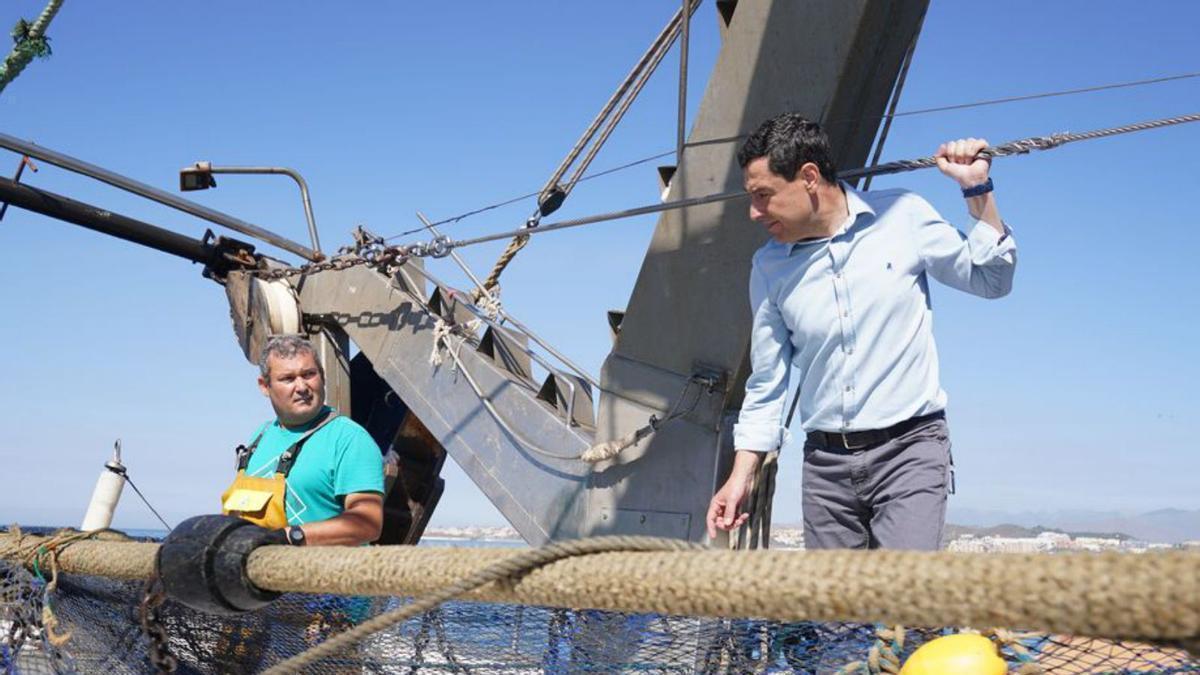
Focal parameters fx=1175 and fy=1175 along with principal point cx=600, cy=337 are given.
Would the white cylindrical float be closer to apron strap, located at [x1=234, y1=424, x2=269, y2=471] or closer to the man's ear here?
apron strap, located at [x1=234, y1=424, x2=269, y2=471]

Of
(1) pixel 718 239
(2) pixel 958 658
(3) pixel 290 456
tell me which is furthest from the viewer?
(1) pixel 718 239

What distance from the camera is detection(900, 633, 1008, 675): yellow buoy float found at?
5.24 feet

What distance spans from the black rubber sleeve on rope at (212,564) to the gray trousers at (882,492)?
1.30m

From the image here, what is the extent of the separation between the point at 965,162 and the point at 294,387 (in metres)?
2.06

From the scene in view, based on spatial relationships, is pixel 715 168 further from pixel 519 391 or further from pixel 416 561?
pixel 416 561

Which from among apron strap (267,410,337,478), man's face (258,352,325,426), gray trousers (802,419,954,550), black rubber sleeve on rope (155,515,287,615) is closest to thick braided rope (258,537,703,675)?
black rubber sleeve on rope (155,515,287,615)

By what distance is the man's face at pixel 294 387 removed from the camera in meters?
3.59

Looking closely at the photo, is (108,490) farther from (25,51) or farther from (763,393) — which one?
(763,393)

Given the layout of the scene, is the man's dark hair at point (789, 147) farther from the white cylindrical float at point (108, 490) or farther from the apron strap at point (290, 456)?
the white cylindrical float at point (108, 490)

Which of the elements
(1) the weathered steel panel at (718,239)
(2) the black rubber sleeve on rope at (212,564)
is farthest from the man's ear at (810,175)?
(2) the black rubber sleeve on rope at (212,564)

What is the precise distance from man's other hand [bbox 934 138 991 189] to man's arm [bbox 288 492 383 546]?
180 centimetres

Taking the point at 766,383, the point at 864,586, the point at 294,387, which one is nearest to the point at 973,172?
the point at 766,383

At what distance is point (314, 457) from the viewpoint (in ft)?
11.4

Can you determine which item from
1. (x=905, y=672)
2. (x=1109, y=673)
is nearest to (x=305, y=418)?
(x=905, y=672)
